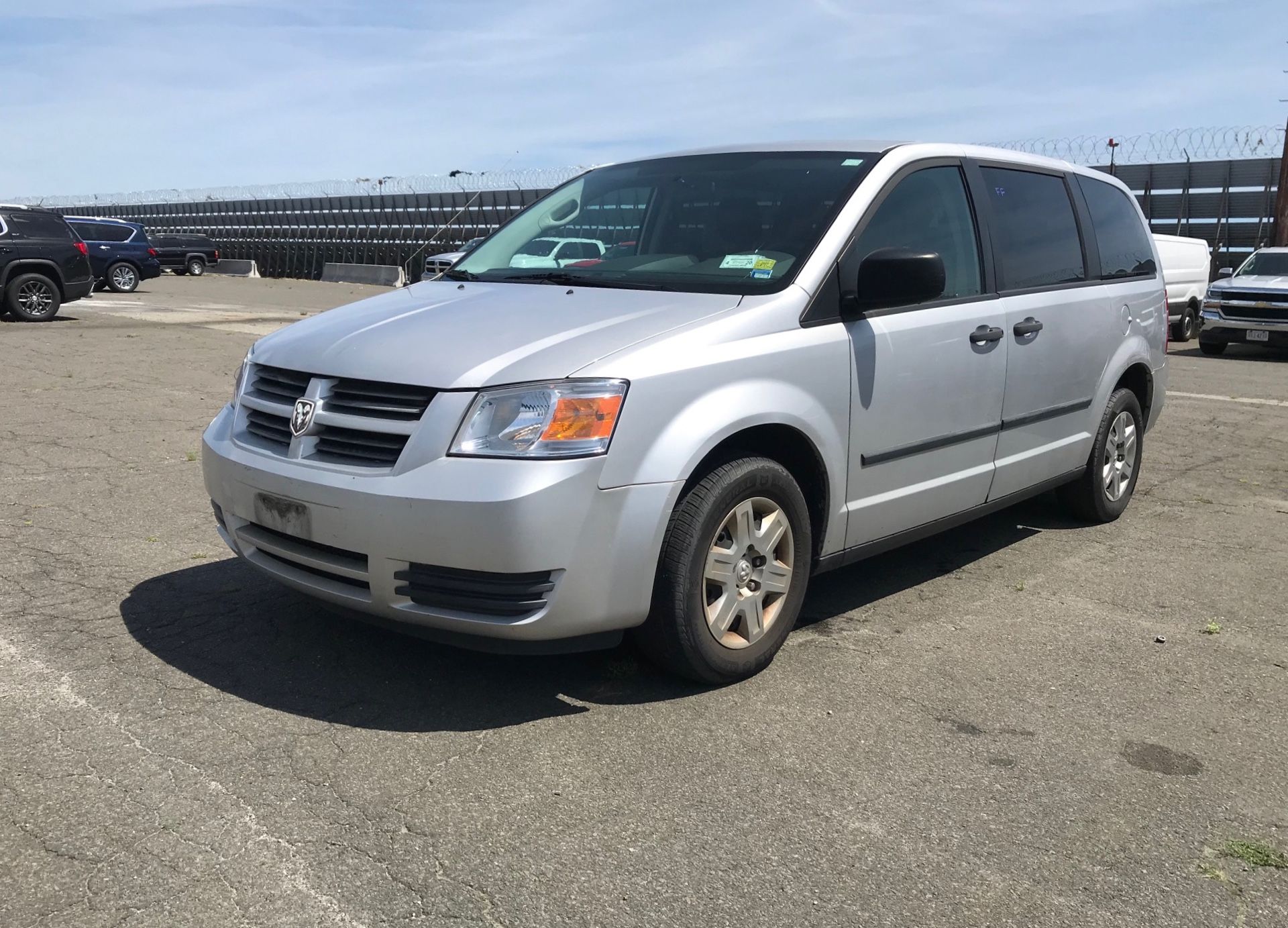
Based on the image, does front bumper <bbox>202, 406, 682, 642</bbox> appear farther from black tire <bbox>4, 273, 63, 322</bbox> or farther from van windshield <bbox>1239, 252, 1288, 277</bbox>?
van windshield <bbox>1239, 252, 1288, 277</bbox>

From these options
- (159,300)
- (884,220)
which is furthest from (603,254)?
(159,300)

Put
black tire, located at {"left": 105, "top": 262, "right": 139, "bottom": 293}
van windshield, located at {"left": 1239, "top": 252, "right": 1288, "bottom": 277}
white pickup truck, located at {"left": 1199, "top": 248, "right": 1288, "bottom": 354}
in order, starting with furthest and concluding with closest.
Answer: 1. black tire, located at {"left": 105, "top": 262, "right": 139, "bottom": 293}
2. van windshield, located at {"left": 1239, "top": 252, "right": 1288, "bottom": 277}
3. white pickup truck, located at {"left": 1199, "top": 248, "right": 1288, "bottom": 354}

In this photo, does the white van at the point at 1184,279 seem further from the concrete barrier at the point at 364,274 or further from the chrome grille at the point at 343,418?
the concrete barrier at the point at 364,274

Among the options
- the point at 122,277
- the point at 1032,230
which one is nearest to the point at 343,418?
the point at 1032,230

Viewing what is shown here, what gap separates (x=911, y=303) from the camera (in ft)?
14.9

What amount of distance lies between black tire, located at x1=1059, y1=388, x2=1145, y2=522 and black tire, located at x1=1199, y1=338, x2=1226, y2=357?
13344 mm

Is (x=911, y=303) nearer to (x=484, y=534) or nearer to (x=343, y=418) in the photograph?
(x=484, y=534)

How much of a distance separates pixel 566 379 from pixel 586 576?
59 centimetres

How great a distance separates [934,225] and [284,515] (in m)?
2.81

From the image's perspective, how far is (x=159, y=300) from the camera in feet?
82.3

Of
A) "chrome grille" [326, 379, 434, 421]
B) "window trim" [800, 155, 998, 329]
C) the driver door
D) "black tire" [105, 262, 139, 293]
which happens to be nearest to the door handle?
the driver door

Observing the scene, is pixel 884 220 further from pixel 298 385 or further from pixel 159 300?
pixel 159 300

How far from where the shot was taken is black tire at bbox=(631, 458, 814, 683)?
147 inches

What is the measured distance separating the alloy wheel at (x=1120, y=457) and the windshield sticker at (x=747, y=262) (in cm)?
275
